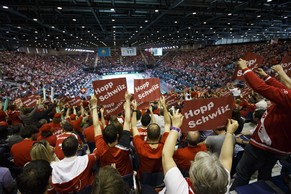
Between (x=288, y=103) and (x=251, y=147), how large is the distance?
0.76 meters

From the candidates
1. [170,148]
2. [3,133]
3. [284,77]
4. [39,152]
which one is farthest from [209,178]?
[3,133]

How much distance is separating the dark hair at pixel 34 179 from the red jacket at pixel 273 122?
7.22 ft

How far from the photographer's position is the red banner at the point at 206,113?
2.58 metres

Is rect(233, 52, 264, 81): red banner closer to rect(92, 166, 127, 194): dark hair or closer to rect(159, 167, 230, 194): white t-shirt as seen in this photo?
rect(159, 167, 230, 194): white t-shirt

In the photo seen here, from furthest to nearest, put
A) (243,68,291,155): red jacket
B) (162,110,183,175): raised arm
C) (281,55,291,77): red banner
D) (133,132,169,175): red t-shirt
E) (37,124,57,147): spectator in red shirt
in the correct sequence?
1. (281,55,291,77): red banner
2. (37,124,57,147): spectator in red shirt
3. (133,132,169,175): red t-shirt
4. (243,68,291,155): red jacket
5. (162,110,183,175): raised arm

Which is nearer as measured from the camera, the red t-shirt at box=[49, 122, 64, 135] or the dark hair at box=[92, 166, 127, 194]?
the dark hair at box=[92, 166, 127, 194]

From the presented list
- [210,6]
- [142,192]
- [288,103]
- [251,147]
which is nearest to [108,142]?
[142,192]

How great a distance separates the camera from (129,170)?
108 inches

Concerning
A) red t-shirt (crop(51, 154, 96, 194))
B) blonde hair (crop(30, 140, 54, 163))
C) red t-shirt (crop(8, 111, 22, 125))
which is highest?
blonde hair (crop(30, 140, 54, 163))

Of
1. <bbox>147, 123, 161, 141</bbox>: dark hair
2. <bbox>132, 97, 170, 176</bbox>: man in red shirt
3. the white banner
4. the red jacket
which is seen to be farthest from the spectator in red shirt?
the white banner

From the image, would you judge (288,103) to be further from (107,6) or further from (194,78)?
(194,78)

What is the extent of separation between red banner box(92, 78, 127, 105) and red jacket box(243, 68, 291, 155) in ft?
8.24

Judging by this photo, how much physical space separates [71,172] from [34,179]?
2.61 feet

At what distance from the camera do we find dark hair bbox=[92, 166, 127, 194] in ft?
4.12
